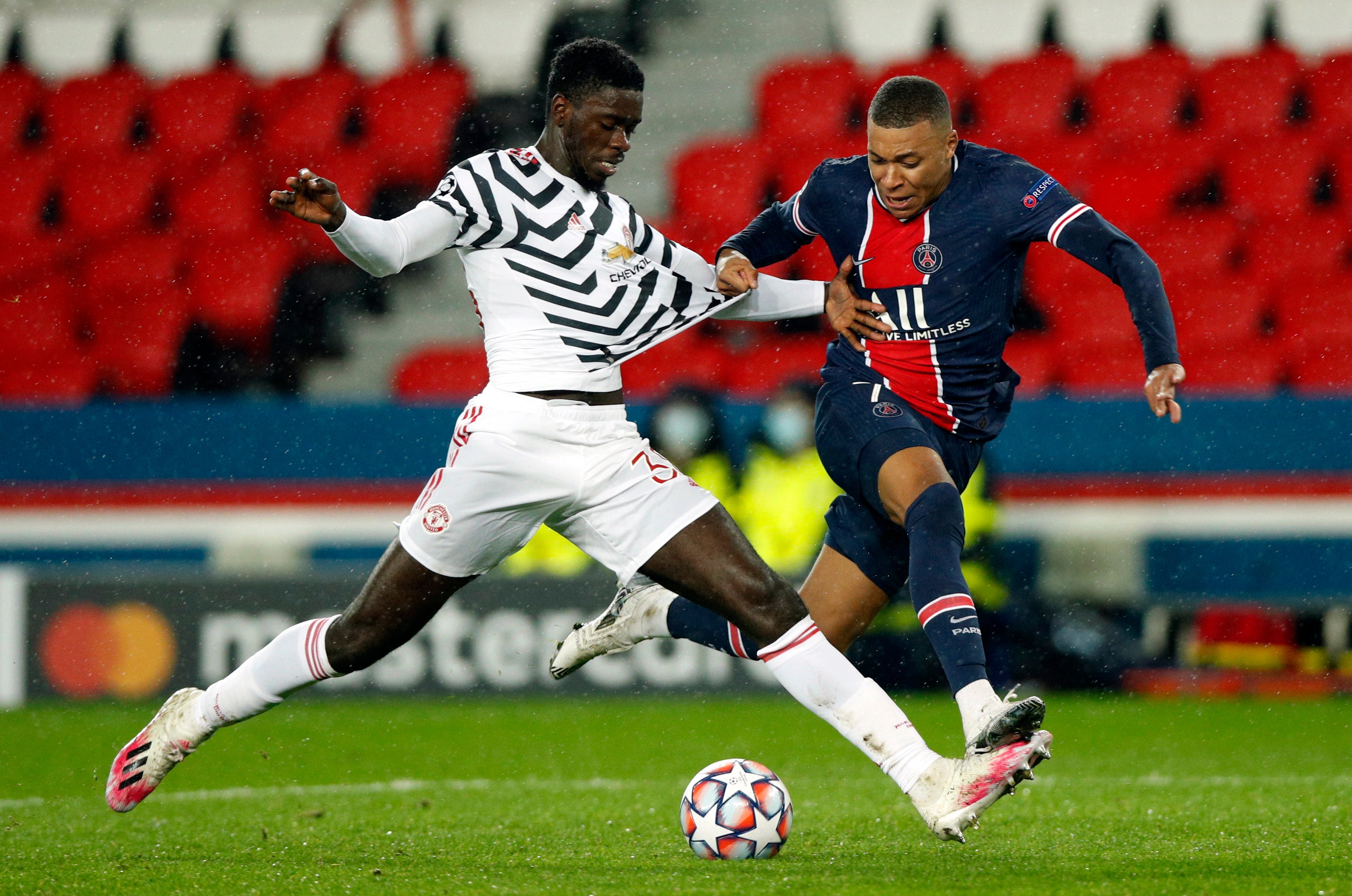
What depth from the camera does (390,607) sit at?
4477 mm

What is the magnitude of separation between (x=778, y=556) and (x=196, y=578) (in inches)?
129

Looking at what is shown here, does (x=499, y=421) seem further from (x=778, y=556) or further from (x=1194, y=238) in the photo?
(x=1194, y=238)

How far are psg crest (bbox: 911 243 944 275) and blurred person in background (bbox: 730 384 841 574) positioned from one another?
4.15 meters

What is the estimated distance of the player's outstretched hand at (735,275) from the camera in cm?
495

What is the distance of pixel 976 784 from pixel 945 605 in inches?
21.6

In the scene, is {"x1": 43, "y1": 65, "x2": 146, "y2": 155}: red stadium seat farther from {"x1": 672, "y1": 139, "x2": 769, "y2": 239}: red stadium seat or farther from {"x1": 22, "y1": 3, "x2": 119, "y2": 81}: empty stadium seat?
{"x1": 672, "y1": 139, "x2": 769, "y2": 239}: red stadium seat

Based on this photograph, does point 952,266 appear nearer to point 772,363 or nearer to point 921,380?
point 921,380

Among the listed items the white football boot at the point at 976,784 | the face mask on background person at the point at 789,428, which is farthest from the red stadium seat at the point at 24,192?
the white football boot at the point at 976,784

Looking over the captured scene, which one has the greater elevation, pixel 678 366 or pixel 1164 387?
pixel 1164 387

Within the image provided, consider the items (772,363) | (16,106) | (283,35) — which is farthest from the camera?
(283,35)

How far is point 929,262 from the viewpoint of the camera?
4863 mm

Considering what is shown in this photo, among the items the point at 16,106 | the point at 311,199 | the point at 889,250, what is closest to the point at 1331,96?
the point at 889,250

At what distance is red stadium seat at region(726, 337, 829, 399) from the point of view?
1071 centimetres

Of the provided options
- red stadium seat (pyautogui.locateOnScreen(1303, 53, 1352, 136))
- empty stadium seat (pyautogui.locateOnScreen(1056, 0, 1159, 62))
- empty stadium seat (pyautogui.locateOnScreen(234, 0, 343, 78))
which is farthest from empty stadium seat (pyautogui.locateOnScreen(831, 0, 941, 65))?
empty stadium seat (pyautogui.locateOnScreen(234, 0, 343, 78))
